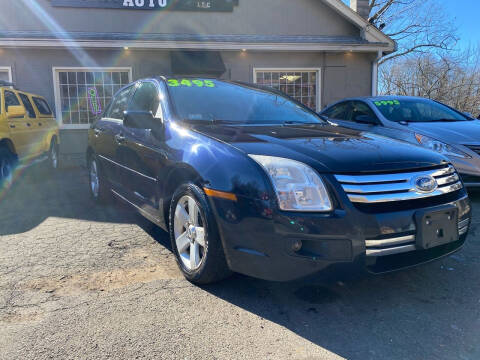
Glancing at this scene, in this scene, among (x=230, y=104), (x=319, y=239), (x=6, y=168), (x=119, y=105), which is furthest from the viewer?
(x=6, y=168)

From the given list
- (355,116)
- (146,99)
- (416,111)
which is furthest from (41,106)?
(416,111)

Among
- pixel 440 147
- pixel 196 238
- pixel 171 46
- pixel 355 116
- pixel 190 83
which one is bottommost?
pixel 196 238

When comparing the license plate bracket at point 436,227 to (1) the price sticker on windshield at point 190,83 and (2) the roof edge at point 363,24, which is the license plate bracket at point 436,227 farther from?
(2) the roof edge at point 363,24

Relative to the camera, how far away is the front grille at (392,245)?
225cm

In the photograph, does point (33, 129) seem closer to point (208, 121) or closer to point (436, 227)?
point (208, 121)

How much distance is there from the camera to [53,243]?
12.6ft

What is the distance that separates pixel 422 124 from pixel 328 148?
369cm

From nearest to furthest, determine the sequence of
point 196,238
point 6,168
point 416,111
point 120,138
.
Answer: point 196,238, point 120,138, point 416,111, point 6,168

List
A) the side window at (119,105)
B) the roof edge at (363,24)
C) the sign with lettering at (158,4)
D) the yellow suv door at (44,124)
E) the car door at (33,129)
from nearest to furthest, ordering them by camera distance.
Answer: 1. the side window at (119,105)
2. the car door at (33,129)
3. the yellow suv door at (44,124)
4. the sign with lettering at (158,4)
5. the roof edge at (363,24)

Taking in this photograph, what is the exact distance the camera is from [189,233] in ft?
9.39

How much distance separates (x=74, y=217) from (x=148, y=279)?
2.22 metres

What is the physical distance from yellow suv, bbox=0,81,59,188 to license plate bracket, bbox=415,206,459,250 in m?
6.16

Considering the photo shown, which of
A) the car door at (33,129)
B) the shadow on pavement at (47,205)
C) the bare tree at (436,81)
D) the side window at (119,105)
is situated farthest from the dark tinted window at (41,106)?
the bare tree at (436,81)

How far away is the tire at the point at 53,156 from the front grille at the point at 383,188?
25.5 feet
